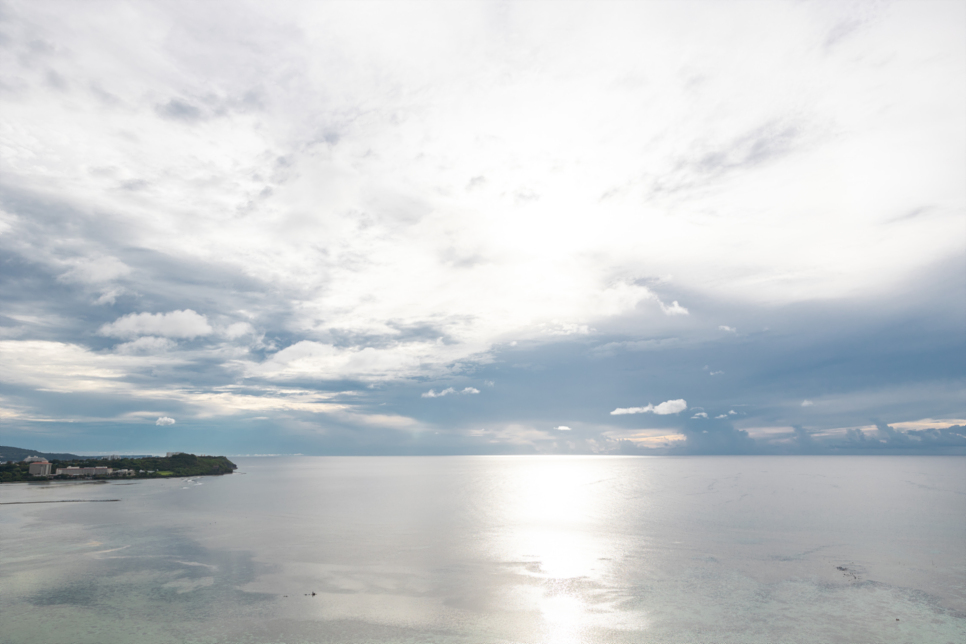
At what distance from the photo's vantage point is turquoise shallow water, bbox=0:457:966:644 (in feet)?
125

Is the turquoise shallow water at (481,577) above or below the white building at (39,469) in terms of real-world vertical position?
below

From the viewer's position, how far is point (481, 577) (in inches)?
2056

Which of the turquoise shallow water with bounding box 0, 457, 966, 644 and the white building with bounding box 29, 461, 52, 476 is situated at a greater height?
the white building with bounding box 29, 461, 52, 476

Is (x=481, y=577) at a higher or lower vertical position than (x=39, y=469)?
lower

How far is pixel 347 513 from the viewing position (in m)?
104

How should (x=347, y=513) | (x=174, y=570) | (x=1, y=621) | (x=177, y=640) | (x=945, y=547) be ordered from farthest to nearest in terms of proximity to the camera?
(x=347, y=513) < (x=945, y=547) < (x=174, y=570) < (x=1, y=621) < (x=177, y=640)

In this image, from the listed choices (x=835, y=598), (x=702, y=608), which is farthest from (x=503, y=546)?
(x=835, y=598)

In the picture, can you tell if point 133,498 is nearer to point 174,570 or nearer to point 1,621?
point 174,570

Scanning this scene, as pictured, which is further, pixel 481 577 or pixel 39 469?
pixel 39 469

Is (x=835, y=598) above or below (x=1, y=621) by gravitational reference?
below

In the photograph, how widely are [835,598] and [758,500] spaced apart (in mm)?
91267

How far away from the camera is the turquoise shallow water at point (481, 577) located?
38.1 metres

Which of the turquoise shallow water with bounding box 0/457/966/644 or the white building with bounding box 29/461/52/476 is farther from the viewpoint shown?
the white building with bounding box 29/461/52/476

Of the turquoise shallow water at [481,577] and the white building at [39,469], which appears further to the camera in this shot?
the white building at [39,469]
